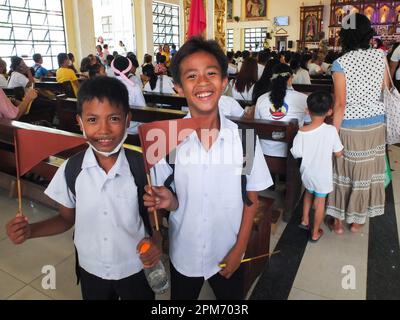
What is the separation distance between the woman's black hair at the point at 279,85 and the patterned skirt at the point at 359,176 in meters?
0.61

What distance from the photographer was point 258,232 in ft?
6.24

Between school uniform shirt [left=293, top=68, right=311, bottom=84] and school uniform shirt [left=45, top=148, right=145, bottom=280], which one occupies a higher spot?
school uniform shirt [left=293, top=68, right=311, bottom=84]

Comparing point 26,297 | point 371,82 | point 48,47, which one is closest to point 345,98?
point 371,82

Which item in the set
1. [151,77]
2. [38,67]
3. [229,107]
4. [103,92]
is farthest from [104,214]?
[38,67]

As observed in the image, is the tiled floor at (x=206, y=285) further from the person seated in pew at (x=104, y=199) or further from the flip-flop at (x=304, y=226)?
the person seated in pew at (x=104, y=199)

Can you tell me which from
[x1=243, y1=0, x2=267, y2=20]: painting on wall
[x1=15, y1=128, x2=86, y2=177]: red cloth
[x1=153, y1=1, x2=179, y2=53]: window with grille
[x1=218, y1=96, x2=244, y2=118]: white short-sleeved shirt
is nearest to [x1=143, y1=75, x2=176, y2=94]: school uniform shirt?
[x1=218, y1=96, x2=244, y2=118]: white short-sleeved shirt

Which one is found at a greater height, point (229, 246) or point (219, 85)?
point (219, 85)

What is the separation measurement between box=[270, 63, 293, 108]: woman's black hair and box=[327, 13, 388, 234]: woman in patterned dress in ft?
1.66

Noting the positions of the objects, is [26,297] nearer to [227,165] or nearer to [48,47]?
[227,165]

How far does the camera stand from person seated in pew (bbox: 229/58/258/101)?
12.5ft

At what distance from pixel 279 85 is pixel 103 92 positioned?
6.07ft

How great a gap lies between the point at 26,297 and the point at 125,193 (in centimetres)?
121

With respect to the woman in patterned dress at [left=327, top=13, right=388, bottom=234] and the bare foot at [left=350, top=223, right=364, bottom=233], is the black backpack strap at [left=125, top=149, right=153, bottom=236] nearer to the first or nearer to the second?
the woman in patterned dress at [left=327, top=13, right=388, bottom=234]

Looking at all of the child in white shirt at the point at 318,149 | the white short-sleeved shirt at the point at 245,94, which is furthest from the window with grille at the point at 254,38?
the child in white shirt at the point at 318,149
